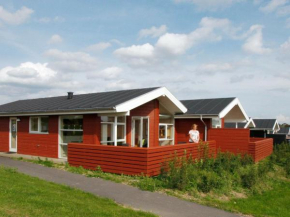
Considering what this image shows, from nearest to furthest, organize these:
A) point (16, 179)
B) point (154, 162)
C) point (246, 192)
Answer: point (16, 179), point (246, 192), point (154, 162)

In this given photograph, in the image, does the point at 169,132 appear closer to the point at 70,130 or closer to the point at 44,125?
the point at 70,130

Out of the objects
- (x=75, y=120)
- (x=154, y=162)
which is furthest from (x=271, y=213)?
(x=75, y=120)

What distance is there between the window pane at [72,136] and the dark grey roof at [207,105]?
689 centimetres

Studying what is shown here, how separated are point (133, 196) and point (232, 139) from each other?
9115 millimetres

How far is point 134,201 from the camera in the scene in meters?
7.36

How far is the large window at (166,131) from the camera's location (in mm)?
17188

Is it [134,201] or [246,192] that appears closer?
[134,201]

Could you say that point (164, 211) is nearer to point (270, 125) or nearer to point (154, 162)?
point (154, 162)

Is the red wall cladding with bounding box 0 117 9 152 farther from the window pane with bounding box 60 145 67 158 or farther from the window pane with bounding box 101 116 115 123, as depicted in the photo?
the window pane with bounding box 101 116 115 123

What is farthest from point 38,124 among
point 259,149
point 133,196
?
point 259,149

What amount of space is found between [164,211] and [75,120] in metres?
7.62

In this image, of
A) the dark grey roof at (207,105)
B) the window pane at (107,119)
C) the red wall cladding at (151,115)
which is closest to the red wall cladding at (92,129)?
the window pane at (107,119)

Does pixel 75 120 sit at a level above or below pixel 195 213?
above

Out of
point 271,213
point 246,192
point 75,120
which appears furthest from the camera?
point 75,120
